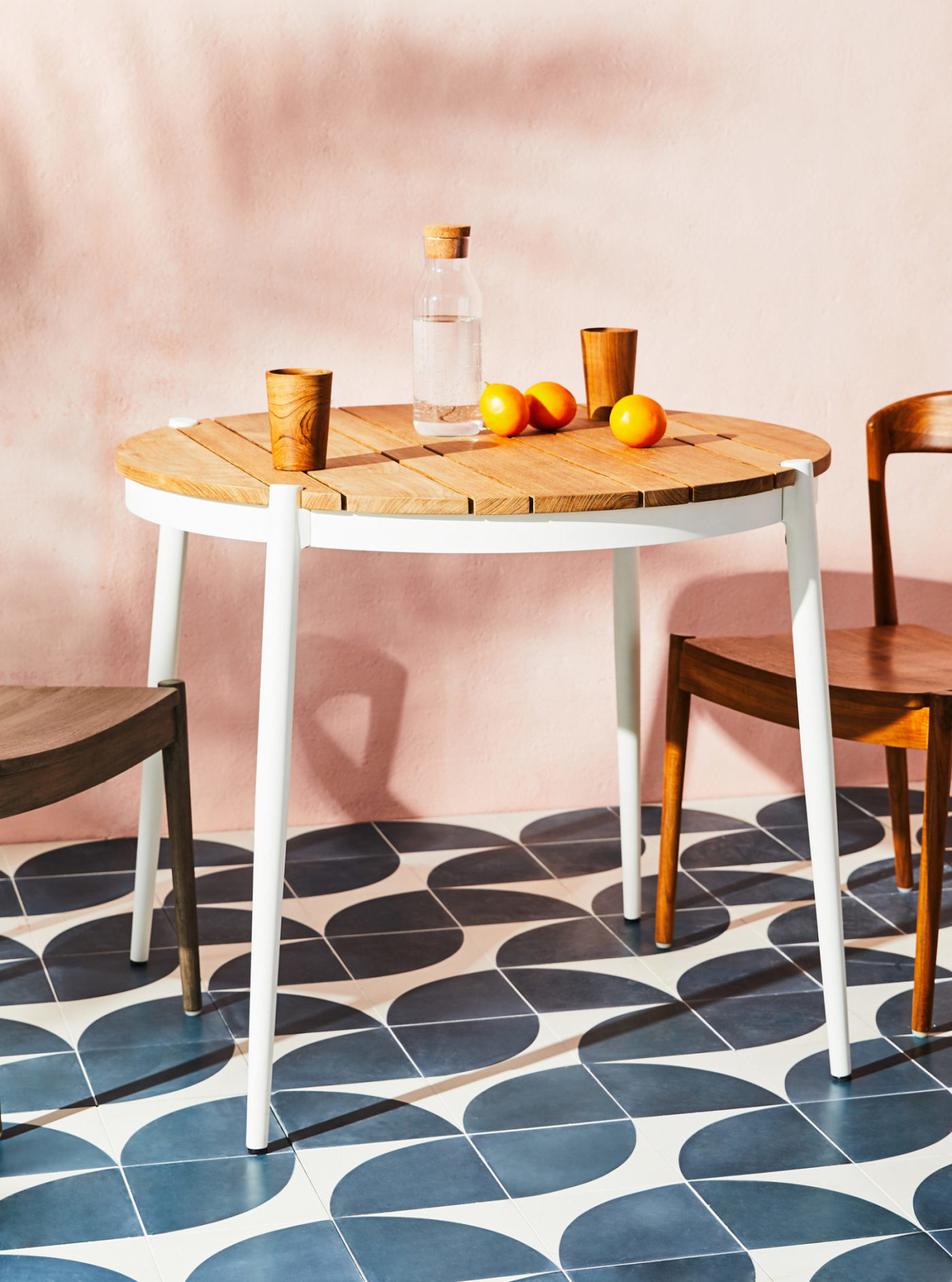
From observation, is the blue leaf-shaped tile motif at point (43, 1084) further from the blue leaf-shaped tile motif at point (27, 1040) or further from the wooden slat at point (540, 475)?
the wooden slat at point (540, 475)

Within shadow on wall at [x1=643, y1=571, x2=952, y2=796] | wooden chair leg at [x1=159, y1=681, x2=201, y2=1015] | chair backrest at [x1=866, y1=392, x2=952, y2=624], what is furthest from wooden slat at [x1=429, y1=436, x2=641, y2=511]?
shadow on wall at [x1=643, y1=571, x2=952, y2=796]

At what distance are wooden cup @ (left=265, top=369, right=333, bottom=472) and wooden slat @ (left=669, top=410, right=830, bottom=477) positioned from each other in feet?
2.05

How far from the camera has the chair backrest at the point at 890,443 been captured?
2672mm

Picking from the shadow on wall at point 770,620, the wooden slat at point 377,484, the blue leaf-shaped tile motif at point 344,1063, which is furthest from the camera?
the shadow on wall at point 770,620

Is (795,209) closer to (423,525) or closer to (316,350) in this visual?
(316,350)

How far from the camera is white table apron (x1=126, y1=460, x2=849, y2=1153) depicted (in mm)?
1834

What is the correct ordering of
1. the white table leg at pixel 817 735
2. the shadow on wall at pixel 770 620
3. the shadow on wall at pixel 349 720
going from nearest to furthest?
the white table leg at pixel 817 735 < the shadow on wall at pixel 349 720 < the shadow on wall at pixel 770 620

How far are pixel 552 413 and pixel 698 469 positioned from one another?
36 centimetres

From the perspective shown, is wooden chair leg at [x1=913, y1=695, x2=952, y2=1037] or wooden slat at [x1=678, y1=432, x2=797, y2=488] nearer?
wooden slat at [x1=678, y1=432, x2=797, y2=488]

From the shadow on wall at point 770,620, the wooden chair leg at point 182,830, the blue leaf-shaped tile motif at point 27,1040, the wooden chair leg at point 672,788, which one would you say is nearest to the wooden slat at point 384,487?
the wooden chair leg at point 182,830

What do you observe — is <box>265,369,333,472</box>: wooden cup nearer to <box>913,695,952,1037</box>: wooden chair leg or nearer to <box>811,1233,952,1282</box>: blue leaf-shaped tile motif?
<box>913,695,952,1037</box>: wooden chair leg

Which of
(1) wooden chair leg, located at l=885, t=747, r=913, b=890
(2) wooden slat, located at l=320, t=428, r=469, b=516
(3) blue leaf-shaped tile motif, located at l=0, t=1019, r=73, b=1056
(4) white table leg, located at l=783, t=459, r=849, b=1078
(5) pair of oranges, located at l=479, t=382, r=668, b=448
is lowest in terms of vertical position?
(3) blue leaf-shaped tile motif, located at l=0, t=1019, r=73, b=1056

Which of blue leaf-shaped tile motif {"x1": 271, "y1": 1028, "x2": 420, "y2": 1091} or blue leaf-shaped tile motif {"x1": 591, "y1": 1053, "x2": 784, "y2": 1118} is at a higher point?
blue leaf-shaped tile motif {"x1": 271, "y1": 1028, "x2": 420, "y2": 1091}

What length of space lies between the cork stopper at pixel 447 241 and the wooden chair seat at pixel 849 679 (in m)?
0.69
